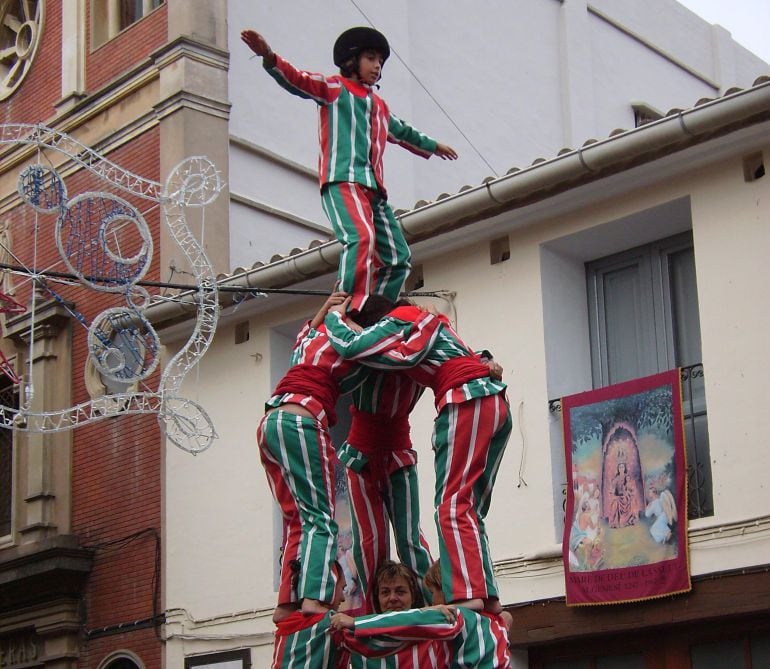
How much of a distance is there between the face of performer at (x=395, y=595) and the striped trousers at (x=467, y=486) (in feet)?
1.24

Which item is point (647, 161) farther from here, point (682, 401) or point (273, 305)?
point (273, 305)

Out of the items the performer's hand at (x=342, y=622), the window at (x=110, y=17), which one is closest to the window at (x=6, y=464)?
the window at (x=110, y=17)

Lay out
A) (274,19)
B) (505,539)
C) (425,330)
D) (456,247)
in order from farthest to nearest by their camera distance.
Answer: (274,19), (456,247), (505,539), (425,330)

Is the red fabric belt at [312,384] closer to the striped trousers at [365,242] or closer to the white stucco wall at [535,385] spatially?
the striped trousers at [365,242]

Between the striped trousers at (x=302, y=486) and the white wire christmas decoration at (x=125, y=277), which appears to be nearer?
the striped trousers at (x=302, y=486)

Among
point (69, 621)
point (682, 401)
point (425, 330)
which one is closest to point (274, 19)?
point (69, 621)

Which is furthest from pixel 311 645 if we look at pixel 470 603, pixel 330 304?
pixel 330 304

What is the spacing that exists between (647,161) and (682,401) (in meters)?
1.81

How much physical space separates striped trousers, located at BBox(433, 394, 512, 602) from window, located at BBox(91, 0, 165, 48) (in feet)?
40.7

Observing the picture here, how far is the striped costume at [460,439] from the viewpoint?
778 cm

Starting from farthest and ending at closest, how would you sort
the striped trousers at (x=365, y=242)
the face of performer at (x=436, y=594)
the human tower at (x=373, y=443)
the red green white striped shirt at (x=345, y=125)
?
the red green white striped shirt at (x=345, y=125) < the striped trousers at (x=365, y=242) < the face of performer at (x=436, y=594) < the human tower at (x=373, y=443)

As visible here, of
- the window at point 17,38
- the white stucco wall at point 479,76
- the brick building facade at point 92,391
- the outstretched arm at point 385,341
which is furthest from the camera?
the window at point 17,38

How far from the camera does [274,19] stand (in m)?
19.1

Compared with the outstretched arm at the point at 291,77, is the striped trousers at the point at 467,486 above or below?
below
